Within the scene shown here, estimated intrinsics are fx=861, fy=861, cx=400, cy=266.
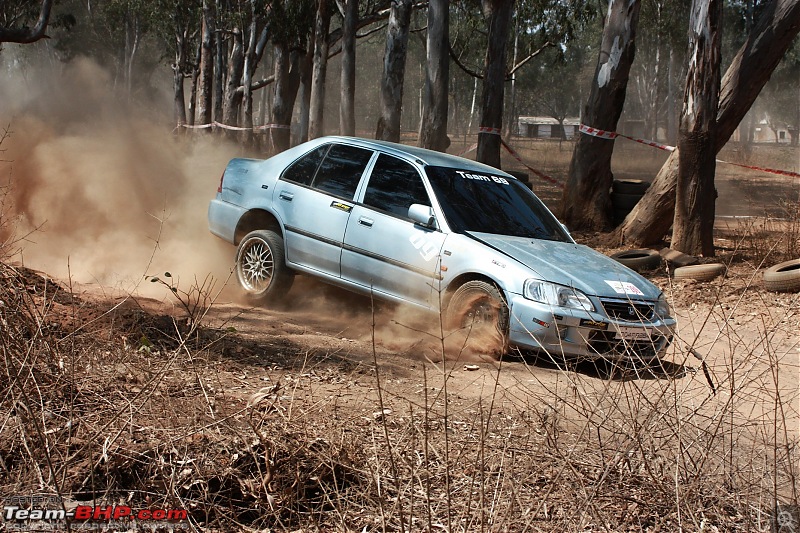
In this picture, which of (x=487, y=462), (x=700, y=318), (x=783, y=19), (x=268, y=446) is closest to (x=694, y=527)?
(x=487, y=462)

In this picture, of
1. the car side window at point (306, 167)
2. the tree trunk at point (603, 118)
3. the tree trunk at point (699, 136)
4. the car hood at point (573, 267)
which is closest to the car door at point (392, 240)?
the car hood at point (573, 267)

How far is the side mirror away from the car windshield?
0.17 meters

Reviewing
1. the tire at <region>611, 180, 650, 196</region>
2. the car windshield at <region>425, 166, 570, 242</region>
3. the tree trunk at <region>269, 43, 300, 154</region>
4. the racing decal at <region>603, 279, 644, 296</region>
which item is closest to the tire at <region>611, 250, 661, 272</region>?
the car windshield at <region>425, 166, 570, 242</region>

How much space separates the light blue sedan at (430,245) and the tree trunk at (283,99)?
1373 cm

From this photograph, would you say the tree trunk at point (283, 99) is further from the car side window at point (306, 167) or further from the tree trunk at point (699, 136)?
the car side window at point (306, 167)

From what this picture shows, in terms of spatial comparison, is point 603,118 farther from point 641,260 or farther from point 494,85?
point 641,260

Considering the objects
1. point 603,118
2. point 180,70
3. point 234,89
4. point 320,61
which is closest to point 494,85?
point 603,118

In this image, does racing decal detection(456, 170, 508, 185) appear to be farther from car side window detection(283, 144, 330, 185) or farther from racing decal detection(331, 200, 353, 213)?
car side window detection(283, 144, 330, 185)

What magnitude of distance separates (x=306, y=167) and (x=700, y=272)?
489 cm

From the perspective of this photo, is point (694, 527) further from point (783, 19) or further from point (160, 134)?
point (160, 134)

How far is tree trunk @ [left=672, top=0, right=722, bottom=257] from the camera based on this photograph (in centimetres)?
1087

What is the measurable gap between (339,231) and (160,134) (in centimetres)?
1486

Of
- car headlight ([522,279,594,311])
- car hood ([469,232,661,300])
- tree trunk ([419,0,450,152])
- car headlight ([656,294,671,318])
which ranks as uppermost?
tree trunk ([419,0,450,152])

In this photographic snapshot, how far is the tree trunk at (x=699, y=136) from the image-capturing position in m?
10.9
